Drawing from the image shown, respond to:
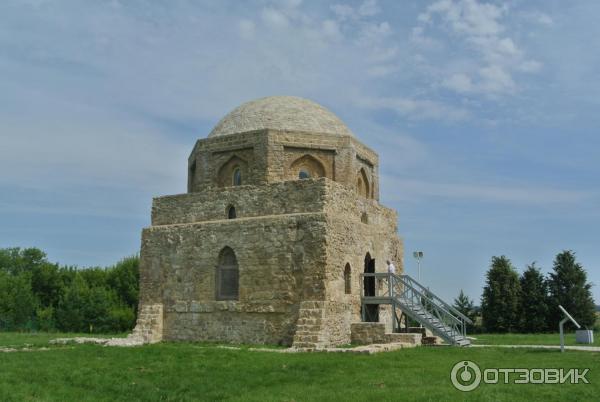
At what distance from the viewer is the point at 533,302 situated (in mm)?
32125

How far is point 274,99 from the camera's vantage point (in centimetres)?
2244

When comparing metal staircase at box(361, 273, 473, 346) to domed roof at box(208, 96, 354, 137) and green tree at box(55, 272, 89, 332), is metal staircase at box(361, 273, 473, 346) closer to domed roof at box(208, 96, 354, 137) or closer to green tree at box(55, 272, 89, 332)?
domed roof at box(208, 96, 354, 137)

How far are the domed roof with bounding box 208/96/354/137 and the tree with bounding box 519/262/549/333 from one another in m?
16.6

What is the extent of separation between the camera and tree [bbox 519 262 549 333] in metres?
31.7


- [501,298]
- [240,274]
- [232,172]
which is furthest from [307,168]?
[501,298]

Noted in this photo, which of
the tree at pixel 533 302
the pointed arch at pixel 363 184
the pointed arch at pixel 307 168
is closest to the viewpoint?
the pointed arch at pixel 307 168

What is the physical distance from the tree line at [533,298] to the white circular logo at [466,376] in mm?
21681

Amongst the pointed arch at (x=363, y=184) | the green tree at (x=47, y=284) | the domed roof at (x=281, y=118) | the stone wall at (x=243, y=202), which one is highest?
the domed roof at (x=281, y=118)

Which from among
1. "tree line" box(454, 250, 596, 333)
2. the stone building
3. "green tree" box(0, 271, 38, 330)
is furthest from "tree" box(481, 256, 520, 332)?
"green tree" box(0, 271, 38, 330)

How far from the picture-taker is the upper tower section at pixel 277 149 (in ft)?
65.8

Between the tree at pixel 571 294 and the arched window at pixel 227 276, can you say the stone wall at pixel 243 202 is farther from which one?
the tree at pixel 571 294

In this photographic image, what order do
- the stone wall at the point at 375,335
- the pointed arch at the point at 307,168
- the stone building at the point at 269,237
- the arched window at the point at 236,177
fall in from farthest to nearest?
the arched window at the point at 236,177
the pointed arch at the point at 307,168
the stone building at the point at 269,237
the stone wall at the point at 375,335

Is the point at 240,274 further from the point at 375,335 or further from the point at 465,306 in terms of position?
the point at 465,306

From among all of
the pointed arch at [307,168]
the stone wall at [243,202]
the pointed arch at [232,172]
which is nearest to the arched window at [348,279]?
the stone wall at [243,202]
